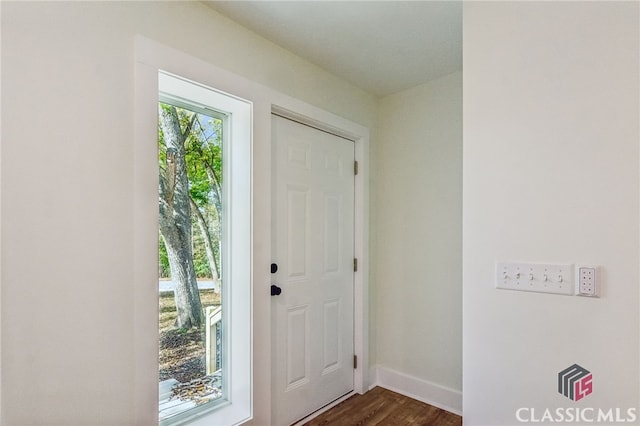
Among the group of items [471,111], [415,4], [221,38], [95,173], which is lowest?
[95,173]

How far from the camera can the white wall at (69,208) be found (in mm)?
1105

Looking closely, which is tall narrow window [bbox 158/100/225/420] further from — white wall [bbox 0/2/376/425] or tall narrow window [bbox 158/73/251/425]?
white wall [bbox 0/2/376/425]

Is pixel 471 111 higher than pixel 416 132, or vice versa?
pixel 416 132

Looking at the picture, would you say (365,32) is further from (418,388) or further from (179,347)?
(418,388)

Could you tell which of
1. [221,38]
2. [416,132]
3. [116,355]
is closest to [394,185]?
[416,132]

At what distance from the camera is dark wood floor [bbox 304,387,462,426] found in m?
2.14

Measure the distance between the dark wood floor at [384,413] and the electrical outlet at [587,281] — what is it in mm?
1410

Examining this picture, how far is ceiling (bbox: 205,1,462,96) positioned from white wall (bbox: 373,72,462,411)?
0.32 meters

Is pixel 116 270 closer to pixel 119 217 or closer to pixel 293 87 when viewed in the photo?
pixel 119 217

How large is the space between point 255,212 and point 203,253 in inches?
14.7

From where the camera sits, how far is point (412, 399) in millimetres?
2451

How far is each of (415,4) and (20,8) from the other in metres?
1.59

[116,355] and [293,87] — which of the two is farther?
[293,87]

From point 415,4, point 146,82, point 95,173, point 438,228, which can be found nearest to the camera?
point 95,173
